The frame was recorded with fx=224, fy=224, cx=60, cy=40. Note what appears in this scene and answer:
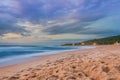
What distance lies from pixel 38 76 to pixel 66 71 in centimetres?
95

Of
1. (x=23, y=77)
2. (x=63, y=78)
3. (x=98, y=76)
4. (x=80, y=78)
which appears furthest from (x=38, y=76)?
(x=98, y=76)

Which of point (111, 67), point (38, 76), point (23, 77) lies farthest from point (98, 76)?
point (23, 77)

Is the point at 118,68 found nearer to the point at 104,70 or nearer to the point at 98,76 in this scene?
the point at 104,70

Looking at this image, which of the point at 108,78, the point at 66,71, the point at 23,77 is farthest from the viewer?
the point at 66,71

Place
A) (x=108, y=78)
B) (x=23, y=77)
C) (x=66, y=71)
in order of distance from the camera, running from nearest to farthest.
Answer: (x=108, y=78) → (x=23, y=77) → (x=66, y=71)

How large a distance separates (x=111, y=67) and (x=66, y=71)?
143cm

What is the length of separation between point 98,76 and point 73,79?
78 centimetres

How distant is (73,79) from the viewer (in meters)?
6.04

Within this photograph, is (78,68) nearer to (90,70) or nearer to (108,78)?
(90,70)

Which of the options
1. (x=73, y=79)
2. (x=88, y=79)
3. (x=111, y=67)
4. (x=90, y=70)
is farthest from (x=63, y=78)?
(x=111, y=67)

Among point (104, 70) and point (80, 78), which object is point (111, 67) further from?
point (80, 78)

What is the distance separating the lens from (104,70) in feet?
22.6

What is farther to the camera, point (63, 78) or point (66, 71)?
point (66, 71)

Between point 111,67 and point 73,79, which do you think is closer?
point 73,79
